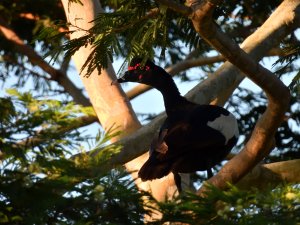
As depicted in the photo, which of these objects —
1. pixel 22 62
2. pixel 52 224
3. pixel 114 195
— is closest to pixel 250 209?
pixel 114 195

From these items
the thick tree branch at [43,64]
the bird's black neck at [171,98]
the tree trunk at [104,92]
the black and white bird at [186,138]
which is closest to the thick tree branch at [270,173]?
the black and white bird at [186,138]

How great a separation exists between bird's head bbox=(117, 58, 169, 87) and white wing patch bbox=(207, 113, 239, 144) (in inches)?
31.4

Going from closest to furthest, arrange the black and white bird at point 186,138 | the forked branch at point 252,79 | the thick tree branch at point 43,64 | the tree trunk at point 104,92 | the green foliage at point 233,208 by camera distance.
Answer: the green foliage at point 233,208, the forked branch at point 252,79, the black and white bird at point 186,138, the tree trunk at point 104,92, the thick tree branch at point 43,64

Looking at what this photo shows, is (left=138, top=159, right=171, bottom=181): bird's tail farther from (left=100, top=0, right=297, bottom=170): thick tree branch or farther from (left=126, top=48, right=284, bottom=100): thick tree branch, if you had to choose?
(left=126, top=48, right=284, bottom=100): thick tree branch

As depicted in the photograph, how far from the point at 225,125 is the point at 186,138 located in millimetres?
420

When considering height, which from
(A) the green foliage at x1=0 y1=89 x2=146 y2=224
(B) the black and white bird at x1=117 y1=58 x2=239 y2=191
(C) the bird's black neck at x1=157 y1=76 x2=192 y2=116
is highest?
(C) the bird's black neck at x1=157 y1=76 x2=192 y2=116

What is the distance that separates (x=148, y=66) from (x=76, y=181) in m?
3.24

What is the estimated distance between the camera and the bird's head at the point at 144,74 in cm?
678

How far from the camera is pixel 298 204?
12.4 feet

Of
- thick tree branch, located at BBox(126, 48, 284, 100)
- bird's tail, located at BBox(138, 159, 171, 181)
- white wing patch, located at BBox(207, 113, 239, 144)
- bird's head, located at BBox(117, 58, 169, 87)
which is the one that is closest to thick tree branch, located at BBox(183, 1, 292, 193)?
bird's tail, located at BBox(138, 159, 171, 181)

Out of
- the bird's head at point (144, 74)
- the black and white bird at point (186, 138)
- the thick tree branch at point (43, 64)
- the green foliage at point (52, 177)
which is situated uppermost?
the thick tree branch at point (43, 64)

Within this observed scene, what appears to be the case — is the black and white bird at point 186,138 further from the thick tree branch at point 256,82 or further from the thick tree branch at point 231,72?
the thick tree branch at point 256,82

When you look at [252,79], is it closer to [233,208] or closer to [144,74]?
[233,208]

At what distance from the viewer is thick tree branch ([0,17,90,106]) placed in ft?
33.2
